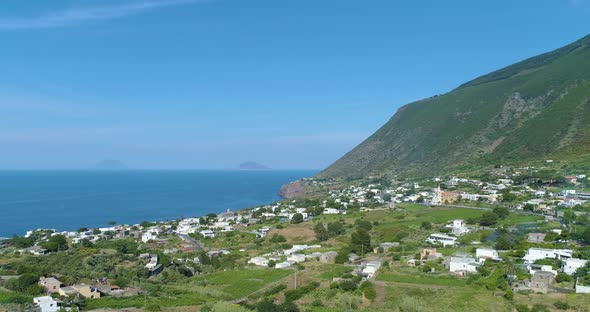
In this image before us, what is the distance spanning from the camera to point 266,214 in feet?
237

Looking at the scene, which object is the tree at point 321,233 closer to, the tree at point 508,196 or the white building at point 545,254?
the tree at point 508,196

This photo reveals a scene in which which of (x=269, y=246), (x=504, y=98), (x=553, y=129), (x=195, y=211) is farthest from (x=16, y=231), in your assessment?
(x=504, y=98)

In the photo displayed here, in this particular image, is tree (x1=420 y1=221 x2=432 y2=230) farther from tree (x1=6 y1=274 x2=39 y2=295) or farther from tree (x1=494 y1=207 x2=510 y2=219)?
tree (x1=6 y1=274 x2=39 y2=295)

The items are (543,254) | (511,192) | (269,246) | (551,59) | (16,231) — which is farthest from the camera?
(551,59)

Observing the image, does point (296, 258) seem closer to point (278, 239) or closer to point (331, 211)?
point (278, 239)

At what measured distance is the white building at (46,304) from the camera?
24.7 meters

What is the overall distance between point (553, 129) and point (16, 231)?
343 feet

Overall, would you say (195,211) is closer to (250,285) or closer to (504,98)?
(250,285)

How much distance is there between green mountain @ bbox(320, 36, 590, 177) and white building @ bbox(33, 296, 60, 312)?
76328mm

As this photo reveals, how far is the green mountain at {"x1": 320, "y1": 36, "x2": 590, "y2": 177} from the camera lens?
9256 cm

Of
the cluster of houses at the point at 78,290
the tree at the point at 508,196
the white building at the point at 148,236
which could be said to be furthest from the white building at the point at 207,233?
the tree at the point at 508,196

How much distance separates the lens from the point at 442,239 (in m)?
38.5

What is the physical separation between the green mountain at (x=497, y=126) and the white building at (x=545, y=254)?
170 ft

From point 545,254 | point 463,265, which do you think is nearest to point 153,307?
point 463,265
